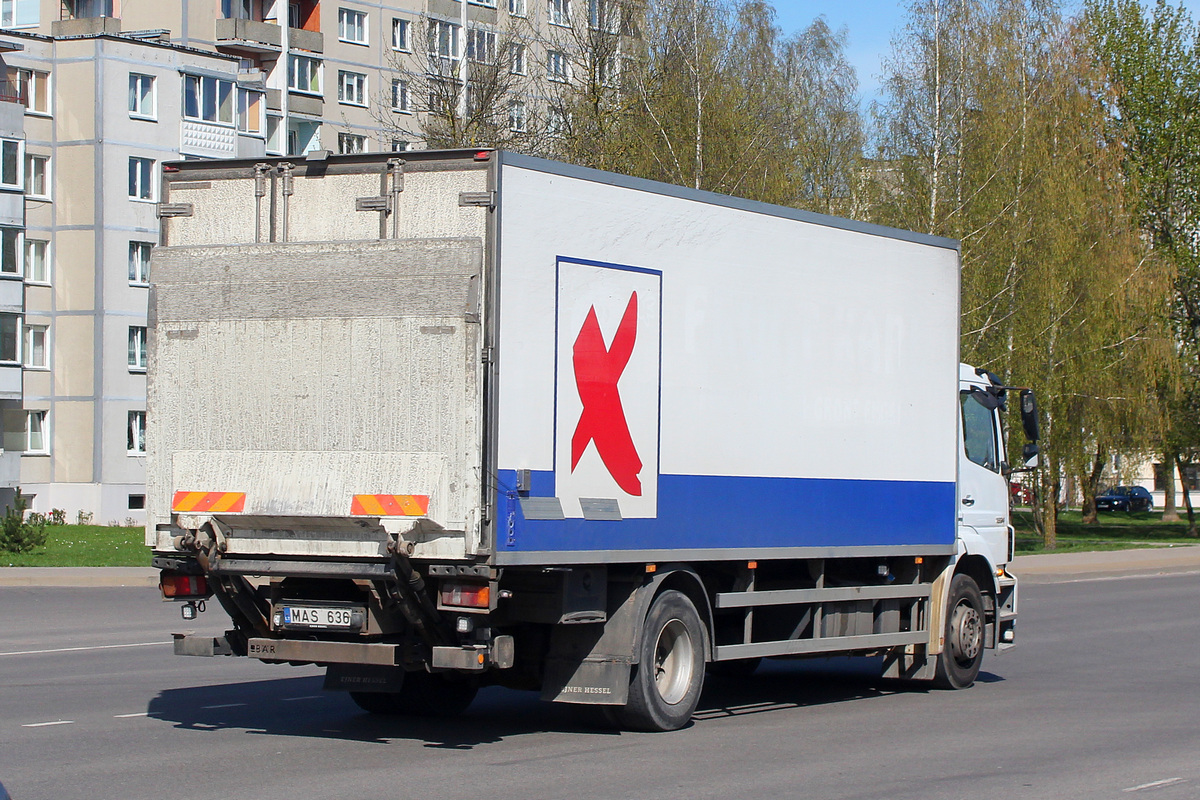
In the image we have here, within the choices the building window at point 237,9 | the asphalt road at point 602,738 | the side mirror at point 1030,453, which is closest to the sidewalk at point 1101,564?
the asphalt road at point 602,738

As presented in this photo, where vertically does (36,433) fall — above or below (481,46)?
below

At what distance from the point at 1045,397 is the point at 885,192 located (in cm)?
655

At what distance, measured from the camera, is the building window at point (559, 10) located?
4234 centimetres

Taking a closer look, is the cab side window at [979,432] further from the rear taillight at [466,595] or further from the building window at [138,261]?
the building window at [138,261]

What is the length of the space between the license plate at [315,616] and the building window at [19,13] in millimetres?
58479

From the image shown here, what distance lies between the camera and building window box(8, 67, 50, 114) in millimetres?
51969

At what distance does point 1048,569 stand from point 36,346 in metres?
34.9

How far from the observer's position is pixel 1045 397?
132ft

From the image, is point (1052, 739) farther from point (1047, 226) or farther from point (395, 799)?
point (1047, 226)

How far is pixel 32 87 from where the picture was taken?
52562 millimetres

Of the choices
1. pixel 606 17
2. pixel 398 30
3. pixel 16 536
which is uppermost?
pixel 398 30

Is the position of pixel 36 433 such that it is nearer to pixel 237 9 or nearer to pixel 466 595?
pixel 237 9

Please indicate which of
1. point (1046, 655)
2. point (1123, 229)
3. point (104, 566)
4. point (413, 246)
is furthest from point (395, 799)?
point (1123, 229)

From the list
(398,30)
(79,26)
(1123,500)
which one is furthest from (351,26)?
(1123,500)
